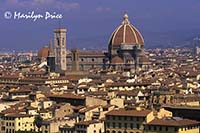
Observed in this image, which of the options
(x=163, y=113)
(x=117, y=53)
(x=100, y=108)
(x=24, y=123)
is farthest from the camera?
(x=117, y=53)

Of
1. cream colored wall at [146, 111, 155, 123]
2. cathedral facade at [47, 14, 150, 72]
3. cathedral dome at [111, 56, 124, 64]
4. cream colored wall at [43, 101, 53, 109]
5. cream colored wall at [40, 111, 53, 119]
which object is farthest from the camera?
cathedral facade at [47, 14, 150, 72]

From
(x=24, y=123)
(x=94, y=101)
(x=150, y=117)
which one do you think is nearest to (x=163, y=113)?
(x=150, y=117)

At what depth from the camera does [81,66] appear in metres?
139

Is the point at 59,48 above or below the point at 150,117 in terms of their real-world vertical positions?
above

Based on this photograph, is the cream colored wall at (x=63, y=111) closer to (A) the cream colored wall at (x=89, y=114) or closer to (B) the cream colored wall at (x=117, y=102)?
(A) the cream colored wall at (x=89, y=114)

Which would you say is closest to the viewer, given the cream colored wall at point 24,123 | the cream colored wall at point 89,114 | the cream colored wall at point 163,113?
the cream colored wall at point 163,113

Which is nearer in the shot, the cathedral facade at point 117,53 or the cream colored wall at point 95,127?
the cream colored wall at point 95,127

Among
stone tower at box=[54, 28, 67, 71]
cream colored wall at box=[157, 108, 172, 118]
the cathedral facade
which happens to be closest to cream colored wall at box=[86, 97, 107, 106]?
cream colored wall at box=[157, 108, 172, 118]

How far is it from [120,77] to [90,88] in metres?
22.4

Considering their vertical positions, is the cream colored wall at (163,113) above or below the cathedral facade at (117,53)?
below

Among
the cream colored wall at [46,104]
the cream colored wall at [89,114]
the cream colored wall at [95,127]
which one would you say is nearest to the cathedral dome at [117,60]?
the cream colored wall at [46,104]

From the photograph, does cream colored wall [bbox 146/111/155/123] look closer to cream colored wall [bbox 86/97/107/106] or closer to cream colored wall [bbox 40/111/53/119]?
cream colored wall [bbox 40/111/53/119]

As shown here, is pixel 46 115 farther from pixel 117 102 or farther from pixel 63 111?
pixel 117 102

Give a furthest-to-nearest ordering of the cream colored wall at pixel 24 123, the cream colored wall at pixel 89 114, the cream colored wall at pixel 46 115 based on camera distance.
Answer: the cream colored wall at pixel 46 115, the cream colored wall at pixel 24 123, the cream colored wall at pixel 89 114
